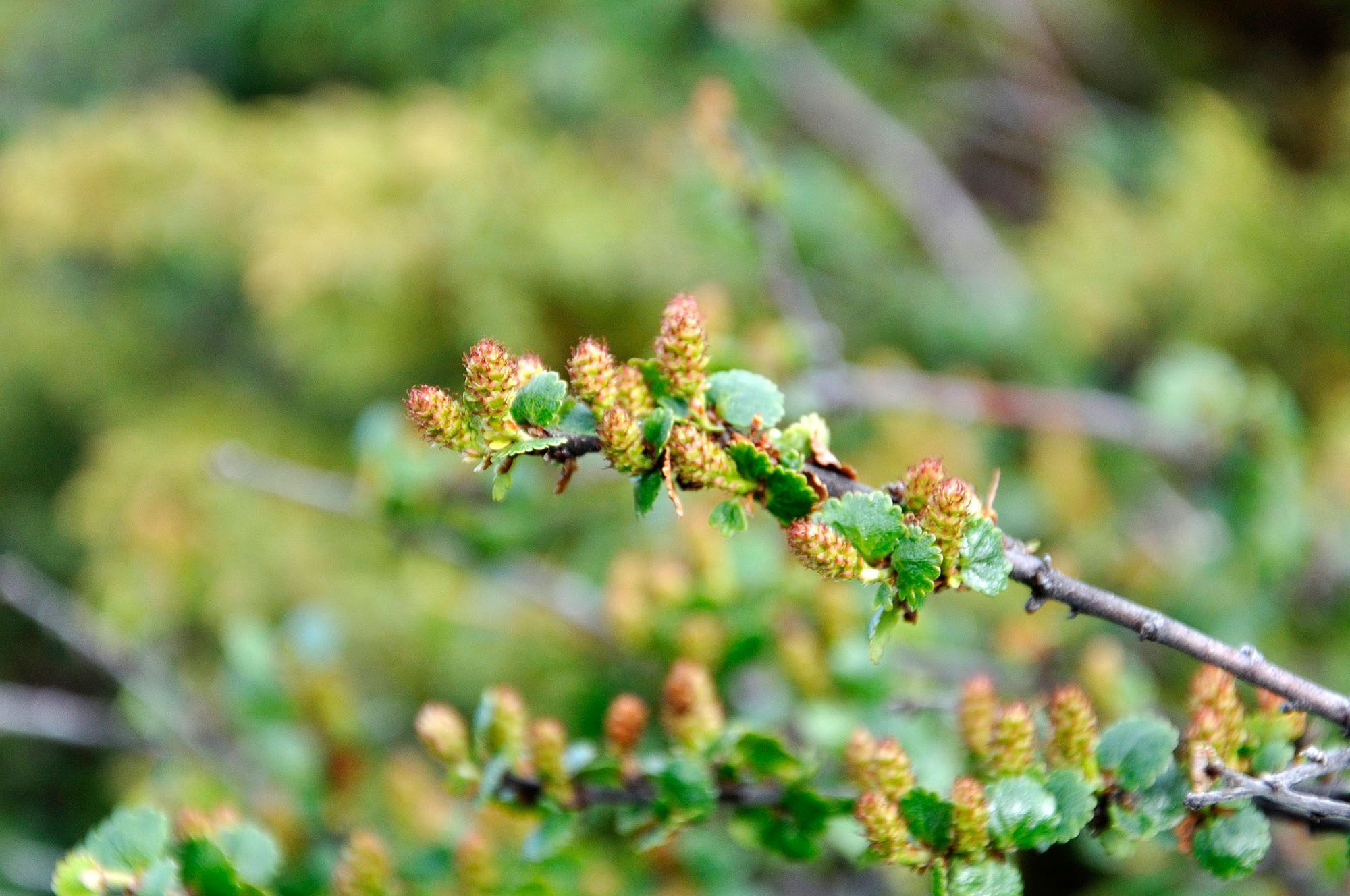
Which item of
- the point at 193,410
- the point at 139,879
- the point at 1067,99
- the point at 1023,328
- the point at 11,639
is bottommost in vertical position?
the point at 139,879

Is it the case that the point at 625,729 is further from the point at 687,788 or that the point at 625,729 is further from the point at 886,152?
the point at 886,152

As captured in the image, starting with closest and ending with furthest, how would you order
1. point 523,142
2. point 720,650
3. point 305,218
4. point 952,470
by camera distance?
point 720,650, point 952,470, point 305,218, point 523,142

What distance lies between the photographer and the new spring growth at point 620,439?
40 centimetres

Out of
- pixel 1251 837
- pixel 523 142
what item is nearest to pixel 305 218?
pixel 523 142

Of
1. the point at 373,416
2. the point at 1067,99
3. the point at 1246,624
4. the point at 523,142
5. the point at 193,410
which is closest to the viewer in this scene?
the point at 373,416

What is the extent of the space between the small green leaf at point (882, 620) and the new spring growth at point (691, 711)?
19cm

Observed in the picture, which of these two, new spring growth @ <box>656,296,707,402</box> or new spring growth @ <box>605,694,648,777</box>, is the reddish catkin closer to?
new spring growth @ <box>656,296,707,402</box>

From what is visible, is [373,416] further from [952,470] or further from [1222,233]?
[1222,233]

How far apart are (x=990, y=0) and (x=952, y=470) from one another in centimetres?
161

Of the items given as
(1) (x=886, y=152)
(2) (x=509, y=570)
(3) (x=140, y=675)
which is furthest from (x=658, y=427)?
(1) (x=886, y=152)

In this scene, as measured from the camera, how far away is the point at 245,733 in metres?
0.95

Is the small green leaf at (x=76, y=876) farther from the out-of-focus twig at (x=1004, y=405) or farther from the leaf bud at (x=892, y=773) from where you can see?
the out-of-focus twig at (x=1004, y=405)

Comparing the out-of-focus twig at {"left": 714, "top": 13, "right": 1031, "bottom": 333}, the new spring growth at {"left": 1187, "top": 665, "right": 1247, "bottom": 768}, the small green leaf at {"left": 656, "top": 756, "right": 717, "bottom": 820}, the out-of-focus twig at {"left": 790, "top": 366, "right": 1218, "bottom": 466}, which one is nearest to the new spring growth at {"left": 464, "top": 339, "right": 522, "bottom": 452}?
the small green leaf at {"left": 656, "top": 756, "right": 717, "bottom": 820}

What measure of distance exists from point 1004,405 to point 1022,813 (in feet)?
2.93
